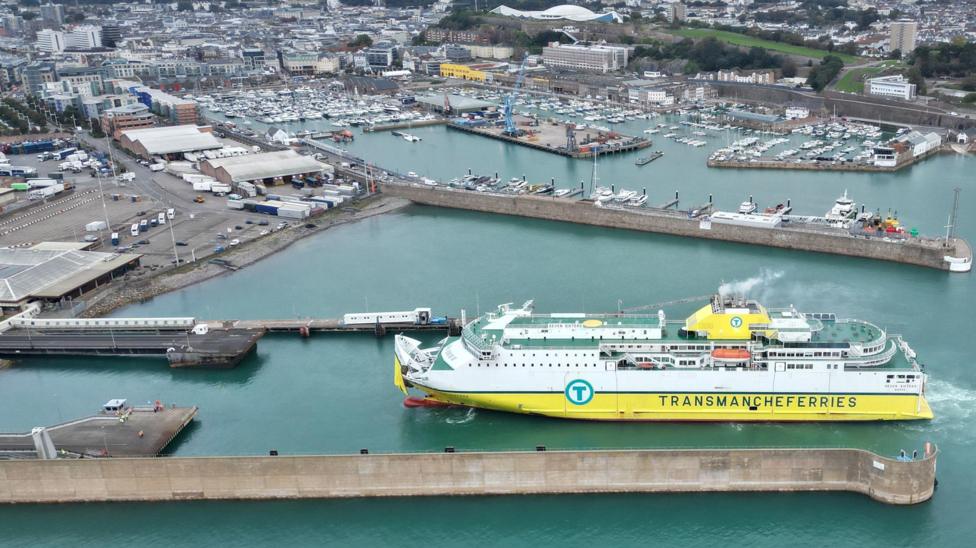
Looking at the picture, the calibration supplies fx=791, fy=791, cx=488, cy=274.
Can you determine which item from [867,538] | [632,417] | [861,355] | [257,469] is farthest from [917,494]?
[257,469]

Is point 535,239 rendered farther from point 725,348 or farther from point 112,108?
point 112,108

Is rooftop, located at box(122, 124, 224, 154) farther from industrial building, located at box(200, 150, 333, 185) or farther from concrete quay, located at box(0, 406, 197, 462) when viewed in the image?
concrete quay, located at box(0, 406, 197, 462)

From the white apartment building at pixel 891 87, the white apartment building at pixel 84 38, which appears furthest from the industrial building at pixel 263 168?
the white apartment building at pixel 84 38

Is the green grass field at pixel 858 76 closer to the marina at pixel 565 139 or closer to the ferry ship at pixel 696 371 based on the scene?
the marina at pixel 565 139

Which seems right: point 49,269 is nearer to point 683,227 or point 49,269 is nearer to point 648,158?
point 683,227

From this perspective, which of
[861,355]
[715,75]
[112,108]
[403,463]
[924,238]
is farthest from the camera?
[715,75]

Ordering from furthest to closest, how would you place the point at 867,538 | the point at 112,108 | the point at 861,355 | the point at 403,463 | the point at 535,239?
the point at 112,108
the point at 535,239
the point at 861,355
the point at 403,463
the point at 867,538

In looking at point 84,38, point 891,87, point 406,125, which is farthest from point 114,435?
point 84,38
